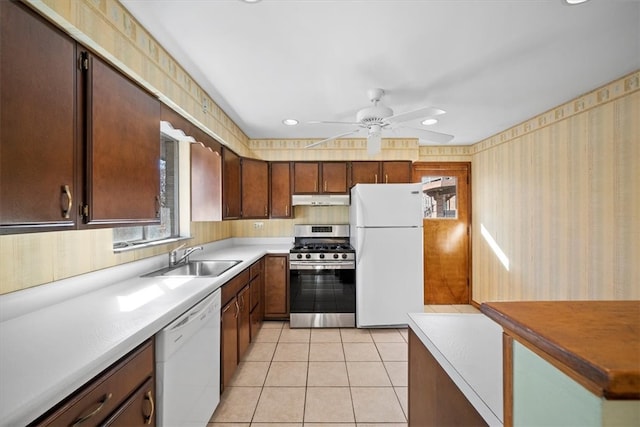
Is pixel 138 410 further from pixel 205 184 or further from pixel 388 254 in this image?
pixel 388 254

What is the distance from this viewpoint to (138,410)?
1.07m

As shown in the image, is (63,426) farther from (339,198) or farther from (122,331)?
(339,198)

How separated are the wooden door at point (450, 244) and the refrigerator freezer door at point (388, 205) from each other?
3.82 ft

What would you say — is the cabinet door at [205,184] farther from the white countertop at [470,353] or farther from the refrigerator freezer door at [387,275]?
the white countertop at [470,353]

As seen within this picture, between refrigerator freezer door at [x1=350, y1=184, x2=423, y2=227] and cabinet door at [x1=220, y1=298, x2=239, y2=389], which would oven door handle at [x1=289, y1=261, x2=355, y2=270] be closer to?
refrigerator freezer door at [x1=350, y1=184, x2=423, y2=227]

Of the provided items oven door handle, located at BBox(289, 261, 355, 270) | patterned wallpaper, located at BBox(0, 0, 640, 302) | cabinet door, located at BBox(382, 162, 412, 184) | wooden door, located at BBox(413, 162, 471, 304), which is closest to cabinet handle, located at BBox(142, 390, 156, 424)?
patterned wallpaper, located at BBox(0, 0, 640, 302)

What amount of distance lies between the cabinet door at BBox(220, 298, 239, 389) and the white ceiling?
71.8 inches

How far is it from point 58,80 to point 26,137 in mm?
281

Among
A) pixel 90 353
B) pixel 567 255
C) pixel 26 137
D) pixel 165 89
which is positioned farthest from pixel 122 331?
pixel 567 255

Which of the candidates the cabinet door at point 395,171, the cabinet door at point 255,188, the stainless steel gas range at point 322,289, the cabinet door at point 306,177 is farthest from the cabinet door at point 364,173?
the cabinet door at point 255,188

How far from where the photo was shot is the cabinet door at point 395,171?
382 centimetres

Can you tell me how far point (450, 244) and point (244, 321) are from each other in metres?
3.26

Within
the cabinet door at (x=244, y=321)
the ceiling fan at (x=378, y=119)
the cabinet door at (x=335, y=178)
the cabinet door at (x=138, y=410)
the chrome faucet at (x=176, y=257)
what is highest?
the ceiling fan at (x=378, y=119)

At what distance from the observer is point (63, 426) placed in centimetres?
76
